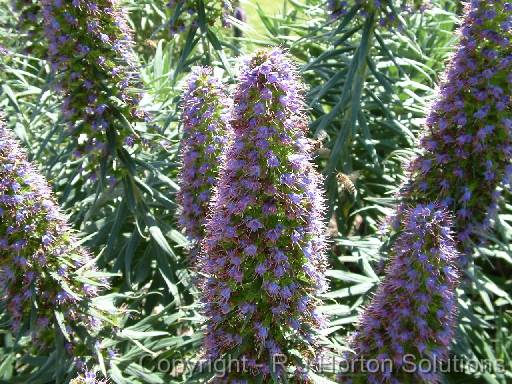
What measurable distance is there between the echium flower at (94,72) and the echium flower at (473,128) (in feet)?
5.73

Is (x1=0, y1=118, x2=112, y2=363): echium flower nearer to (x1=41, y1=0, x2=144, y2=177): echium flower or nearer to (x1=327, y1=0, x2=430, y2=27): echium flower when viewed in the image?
(x1=41, y1=0, x2=144, y2=177): echium flower

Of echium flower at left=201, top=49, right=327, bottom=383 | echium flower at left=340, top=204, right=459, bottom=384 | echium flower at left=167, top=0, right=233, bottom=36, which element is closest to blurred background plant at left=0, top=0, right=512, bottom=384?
echium flower at left=167, top=0, right=233, bottom=36

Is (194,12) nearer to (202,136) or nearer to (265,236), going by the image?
(202,136)

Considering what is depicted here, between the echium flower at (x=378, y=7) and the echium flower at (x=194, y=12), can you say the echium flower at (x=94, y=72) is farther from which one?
the echium flower at (x=378, y=7)

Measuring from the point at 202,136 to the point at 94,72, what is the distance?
3.16 feet

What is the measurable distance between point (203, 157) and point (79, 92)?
40.0 inches

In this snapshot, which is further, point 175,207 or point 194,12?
point 194,12

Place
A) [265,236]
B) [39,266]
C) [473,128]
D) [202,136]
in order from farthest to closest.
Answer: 1. [473,128]
2. [202,136]
3. [39,266]
4. [265,236]

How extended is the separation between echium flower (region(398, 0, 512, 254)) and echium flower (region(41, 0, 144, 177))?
175 centimetres

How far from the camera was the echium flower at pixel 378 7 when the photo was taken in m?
4.34

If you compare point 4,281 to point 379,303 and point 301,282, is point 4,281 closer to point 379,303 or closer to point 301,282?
point 301,282

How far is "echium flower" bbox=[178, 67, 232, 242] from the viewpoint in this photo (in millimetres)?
3178

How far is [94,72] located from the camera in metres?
3.74

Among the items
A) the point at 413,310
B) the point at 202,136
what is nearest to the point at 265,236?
the point at 413,310
